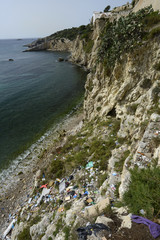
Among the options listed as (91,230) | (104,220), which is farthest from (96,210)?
(91,230)

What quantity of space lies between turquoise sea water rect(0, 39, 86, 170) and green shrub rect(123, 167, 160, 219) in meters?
16.6

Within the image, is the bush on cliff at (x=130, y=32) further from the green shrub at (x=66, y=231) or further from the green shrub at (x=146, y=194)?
the green shrub at (x=66, y=231)

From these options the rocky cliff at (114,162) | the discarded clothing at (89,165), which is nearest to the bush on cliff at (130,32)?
the rocky cliff at (114,162)

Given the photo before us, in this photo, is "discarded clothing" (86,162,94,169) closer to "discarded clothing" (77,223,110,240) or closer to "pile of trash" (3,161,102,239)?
"pile of trash" (3,161,102,239)

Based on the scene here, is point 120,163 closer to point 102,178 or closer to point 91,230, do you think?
point 102,178

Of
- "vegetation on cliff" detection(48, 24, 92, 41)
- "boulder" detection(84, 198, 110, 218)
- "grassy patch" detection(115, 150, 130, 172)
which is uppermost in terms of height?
"vegetation on cliff" detection(48, 24, 92, 41)

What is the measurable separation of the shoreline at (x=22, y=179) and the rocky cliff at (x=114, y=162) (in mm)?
1731

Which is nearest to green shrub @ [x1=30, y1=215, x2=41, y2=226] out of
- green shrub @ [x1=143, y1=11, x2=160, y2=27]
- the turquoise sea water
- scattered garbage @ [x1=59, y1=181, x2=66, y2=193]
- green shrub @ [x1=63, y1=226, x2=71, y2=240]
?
scattered garbage @ [x1=59, y1=181, x2=66, y2=193]

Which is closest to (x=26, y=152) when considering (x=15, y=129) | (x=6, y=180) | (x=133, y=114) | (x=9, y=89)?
(x=6, y=180)

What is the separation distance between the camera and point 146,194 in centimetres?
425

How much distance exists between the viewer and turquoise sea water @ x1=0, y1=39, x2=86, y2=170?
773 inches

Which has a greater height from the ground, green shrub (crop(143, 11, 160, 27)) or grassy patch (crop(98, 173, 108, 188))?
green shrub (crop(143, 11, 160, 27))

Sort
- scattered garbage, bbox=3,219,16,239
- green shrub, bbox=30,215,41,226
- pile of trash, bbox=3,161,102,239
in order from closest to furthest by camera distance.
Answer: pile of trash, bbox=3,161,102,239 → green shrub, bbox=30,215,41,226 → scattered garbage, bbox=3,219,16,239

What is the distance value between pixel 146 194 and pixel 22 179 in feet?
46.7
